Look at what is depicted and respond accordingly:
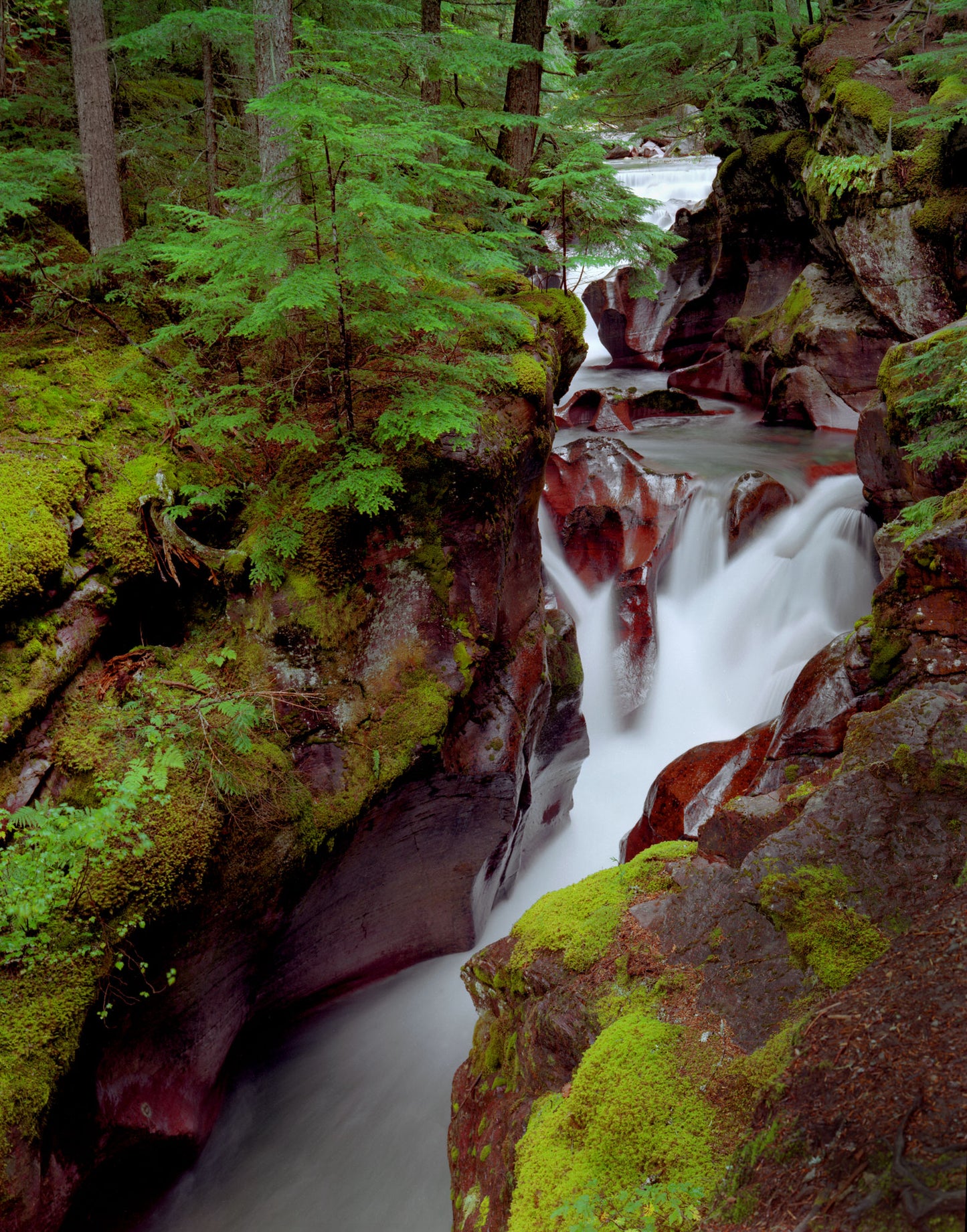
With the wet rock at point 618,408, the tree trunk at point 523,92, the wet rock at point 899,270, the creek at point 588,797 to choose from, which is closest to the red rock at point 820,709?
the creek at point 588,797

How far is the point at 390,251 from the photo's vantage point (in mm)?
5742

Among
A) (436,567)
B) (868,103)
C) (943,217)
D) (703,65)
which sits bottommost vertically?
(436,567)

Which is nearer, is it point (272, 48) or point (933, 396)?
point (272, 48)

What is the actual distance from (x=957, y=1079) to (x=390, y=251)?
5999 millimetres

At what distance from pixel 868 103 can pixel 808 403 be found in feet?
17.9

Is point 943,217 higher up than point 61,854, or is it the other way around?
point 943,217

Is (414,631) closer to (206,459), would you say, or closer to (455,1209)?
(206,459)

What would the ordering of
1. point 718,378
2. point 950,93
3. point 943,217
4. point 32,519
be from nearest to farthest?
point 32,519
point 943,217
point 950,93
point 718,378

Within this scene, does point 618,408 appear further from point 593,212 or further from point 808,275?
point 593,212

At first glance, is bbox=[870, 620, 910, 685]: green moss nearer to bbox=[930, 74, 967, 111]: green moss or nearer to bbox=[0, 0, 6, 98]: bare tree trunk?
bbox=[930, 74, 967, 111]: green moss

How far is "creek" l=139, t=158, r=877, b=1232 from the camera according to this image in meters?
5.53

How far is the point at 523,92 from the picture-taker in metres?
9.95

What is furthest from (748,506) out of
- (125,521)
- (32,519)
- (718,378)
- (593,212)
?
(32,519)

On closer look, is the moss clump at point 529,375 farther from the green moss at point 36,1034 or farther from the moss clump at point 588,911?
the green moss at point 36,1034
